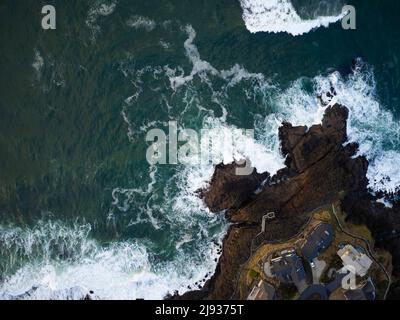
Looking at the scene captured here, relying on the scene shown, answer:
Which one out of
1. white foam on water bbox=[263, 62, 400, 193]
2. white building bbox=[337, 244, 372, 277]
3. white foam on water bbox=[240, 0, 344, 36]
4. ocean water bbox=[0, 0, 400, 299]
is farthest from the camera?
white foam on water bbox=[240, 0, 344, 36]

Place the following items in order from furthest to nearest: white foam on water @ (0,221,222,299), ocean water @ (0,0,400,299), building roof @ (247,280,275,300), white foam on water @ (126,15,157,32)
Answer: white foam on water @ (126,15,157,32) → ocean water @ (0,0,400,299) → white foam on water @ (0,221,222,299) → building roof @ (247,280,275,300)

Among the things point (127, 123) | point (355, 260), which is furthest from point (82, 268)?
point (355, 260)

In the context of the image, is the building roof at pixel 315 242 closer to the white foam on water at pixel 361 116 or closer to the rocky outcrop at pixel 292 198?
the rocky outcrop at pixel 292 198

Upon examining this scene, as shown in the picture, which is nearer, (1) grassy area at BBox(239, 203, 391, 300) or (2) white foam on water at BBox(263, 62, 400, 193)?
(1) grassy area at BBox(239, 203, 391, 300)

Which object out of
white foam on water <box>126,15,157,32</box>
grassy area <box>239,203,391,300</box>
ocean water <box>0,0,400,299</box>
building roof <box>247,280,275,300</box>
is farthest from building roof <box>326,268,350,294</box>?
white foam on water <box>126,15,157,32</box>

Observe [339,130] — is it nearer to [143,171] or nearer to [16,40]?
[143,171]

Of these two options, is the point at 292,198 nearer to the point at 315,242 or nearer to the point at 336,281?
the point at 315,242

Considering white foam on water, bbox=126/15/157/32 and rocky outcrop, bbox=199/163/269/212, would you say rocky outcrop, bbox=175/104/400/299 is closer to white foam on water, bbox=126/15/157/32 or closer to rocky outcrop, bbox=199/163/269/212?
rocky outcrop, bbox=199/163/269/212
